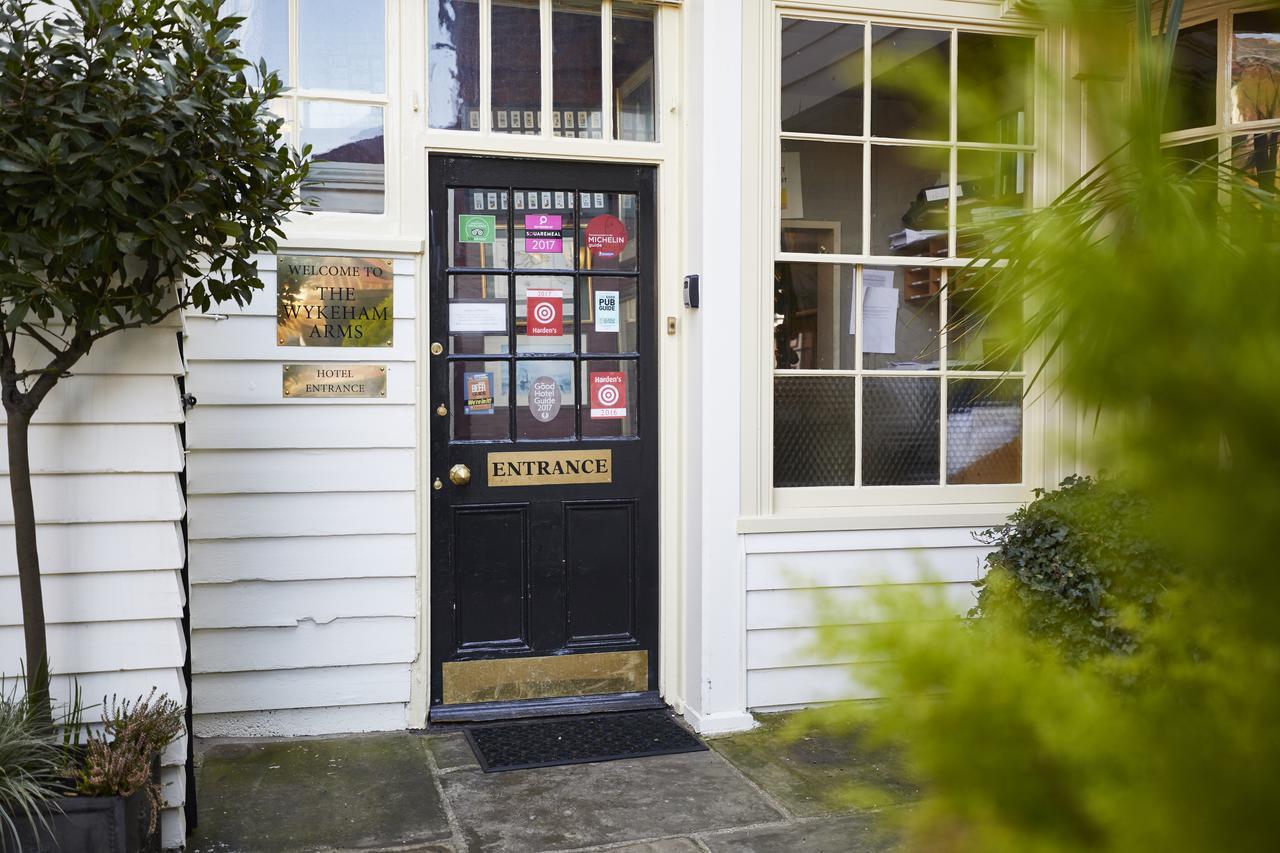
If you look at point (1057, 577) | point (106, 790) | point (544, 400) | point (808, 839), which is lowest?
point (808, 839)

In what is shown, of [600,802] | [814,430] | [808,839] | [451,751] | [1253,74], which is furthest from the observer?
[814,430]

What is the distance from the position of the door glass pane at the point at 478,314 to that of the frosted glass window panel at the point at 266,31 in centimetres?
103

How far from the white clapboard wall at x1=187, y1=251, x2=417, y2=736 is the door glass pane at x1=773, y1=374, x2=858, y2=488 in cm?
152

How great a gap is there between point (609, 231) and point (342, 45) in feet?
4.23

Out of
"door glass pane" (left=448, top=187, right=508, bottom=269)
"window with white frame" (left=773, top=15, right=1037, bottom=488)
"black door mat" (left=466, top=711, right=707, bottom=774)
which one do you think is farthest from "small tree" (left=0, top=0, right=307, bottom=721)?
"window with white frame" (left=773, top=15, right=1037, bottom=488)

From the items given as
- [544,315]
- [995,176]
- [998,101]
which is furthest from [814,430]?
[998,101]

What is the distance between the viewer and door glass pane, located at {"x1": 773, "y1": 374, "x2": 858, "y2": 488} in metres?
4.50

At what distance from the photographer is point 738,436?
439 centimetres

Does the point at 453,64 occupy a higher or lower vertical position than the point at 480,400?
higher

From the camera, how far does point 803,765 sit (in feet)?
13.1

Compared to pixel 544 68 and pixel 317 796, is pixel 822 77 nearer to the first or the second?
pixel 544 68

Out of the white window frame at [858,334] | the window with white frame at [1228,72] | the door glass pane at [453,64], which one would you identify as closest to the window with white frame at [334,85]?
the door glass pane at [453,64]

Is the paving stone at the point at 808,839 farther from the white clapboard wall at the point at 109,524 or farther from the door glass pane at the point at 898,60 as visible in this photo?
the door glass pane at the point at 898,60

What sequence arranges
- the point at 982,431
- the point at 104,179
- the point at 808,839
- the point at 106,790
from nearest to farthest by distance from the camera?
the point at 104,179
the point at 106,790
the point at 808,839
the point at 982,431
